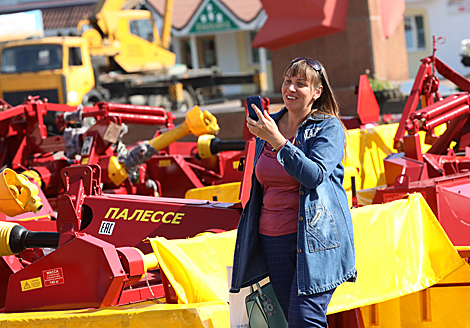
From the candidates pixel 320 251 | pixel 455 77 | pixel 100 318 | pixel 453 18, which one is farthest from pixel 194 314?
pixel 453 18

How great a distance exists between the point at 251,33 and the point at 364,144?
23.2 metres

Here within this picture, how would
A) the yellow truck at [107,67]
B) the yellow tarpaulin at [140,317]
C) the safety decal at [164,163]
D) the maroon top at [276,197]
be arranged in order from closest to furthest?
the maroon top at [276,197] → the yellow tarpaulin at [140,317] → the safety decal at [164,163] → the yellow truck at [107,67]

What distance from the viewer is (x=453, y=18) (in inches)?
933

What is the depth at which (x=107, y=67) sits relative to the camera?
21438 mm

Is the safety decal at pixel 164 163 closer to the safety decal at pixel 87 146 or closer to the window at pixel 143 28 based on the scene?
the safety decal at pixel 87 146

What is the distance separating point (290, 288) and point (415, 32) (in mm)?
24716

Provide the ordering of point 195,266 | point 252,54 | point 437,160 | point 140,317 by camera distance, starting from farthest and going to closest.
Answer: point 252,54 < point 437,160 < point 195,266 < point 140,317

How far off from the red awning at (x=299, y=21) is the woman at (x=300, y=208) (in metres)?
9.96

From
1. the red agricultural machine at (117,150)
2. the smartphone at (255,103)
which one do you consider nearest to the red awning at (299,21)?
the red agricultural machine at (117,150)

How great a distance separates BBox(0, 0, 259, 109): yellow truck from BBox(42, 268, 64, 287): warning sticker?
1439 cm

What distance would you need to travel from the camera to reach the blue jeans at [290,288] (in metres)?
2.59

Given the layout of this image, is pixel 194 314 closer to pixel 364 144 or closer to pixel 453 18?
pixel 364 144

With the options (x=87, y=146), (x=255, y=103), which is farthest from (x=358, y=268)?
(x=87, y=146)

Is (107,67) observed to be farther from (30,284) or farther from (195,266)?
(195,266)
